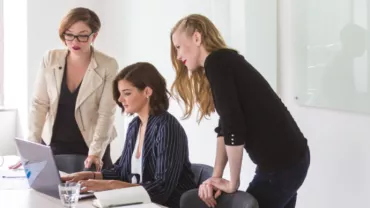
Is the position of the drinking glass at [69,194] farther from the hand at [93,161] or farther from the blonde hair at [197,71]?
the hand at [93,161]

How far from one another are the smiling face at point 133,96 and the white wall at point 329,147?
1.03 meters

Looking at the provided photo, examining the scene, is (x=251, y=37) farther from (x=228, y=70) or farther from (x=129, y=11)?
(x=129, y=11)

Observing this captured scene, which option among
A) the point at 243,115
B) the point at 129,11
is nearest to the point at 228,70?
the point at 243,115

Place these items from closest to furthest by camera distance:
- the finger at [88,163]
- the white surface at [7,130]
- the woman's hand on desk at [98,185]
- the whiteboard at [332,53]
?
1. the woman's hand on desk at [98,185]
2. the whiteboard at [332,53]
3. the finger at [88,163]
4. the white surface at [7,130]

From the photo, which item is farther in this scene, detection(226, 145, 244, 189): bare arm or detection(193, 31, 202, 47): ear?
detection(193, 31, 202, 47): ear

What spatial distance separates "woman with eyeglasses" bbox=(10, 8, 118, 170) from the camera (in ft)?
10.0

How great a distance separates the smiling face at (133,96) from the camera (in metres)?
2.45

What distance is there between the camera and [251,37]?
3307 mm

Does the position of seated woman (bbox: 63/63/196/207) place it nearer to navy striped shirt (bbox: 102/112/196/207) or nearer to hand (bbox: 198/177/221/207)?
navy striped shirt (bbox: 102/112/196/207)

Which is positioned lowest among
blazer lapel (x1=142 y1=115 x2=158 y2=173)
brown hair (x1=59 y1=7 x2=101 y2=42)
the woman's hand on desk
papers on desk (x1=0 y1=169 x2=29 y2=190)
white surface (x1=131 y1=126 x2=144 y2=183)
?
papers on desk (x1=0 y1=169 x2=29 y2=190)

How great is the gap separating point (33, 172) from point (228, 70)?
920 mm

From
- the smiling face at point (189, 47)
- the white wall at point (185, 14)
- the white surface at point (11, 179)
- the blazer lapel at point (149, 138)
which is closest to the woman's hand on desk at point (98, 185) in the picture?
the blazer lapel at point (149, 138)

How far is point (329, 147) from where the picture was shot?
115 inches

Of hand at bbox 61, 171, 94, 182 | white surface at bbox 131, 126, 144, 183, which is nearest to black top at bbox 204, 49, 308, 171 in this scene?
white surface at bbox 131, 126, 144, 183
